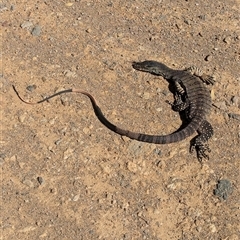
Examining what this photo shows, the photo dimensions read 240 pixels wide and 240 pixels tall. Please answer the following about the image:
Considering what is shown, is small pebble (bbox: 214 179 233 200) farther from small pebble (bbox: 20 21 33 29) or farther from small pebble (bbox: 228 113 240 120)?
small pebble (bbox: 20 21 33 29)

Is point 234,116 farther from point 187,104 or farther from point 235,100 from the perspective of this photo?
point 187,104

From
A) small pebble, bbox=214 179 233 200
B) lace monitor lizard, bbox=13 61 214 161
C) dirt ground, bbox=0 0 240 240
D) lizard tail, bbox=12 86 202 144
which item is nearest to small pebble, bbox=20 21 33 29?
dirt ground, bbox=0 0 240 240

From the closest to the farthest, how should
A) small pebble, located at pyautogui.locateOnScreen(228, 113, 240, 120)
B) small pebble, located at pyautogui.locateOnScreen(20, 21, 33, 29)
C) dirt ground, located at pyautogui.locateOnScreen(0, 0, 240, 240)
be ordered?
dirt ground, located at pyautogui.locateOnScreen(0, 0, 240, 240)
small pebble, located at pyautogui.locateOnScreen(228, 113, 240, 120)
small pebble, located at pyautogui.locateOnScreen(20, 21, 33, 29)

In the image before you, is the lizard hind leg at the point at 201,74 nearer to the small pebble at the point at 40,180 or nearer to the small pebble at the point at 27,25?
the small pebble at the point at 27,25

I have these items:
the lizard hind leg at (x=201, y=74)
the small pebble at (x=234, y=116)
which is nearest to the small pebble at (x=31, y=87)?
the lizard hind leg at (x=201, y=74)

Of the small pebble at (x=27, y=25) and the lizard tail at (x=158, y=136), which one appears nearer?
the lizard tail at (x=158, y=136)

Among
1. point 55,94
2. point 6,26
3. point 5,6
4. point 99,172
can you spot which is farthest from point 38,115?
point 5,6

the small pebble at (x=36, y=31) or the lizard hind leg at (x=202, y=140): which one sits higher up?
the lizard hind leg at (x=202, y=140)

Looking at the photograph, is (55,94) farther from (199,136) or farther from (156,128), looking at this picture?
(199,136)

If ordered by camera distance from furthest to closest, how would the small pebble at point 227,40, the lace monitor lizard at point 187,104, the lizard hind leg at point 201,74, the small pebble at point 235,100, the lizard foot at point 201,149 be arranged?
the small pebble at point 227,40 < the lizard hind leg at point 201,74 < the small pebble at point 235,100 < the lace monitor lizard at point 187,104 < the lizard foot at point 201,149
